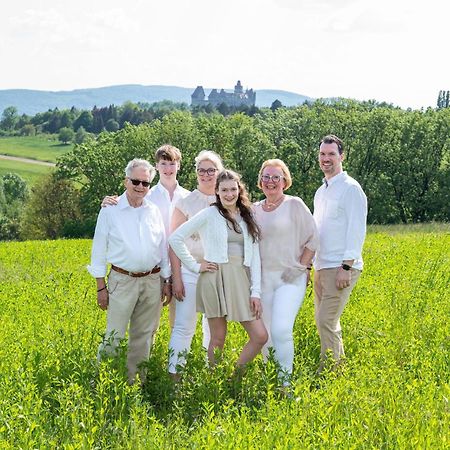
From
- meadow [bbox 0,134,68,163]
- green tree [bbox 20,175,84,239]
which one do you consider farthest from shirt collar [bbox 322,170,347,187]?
meadow [bbox 0,134,68,163]

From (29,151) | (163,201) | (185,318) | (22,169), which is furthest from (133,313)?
(29,151)

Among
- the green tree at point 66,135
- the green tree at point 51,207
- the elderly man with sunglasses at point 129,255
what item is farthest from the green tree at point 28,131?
the elderly man with sunglasses at point 129,255

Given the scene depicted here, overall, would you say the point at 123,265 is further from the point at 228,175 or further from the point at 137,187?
the point at 228,175

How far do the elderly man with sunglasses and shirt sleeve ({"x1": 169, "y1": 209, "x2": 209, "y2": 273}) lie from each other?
0.26 meters

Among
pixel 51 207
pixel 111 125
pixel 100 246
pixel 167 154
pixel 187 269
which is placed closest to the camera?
pixel 100 246

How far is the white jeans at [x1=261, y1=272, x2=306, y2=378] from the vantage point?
7258 mm

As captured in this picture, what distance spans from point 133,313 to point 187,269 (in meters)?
0.79

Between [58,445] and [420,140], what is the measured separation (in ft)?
170

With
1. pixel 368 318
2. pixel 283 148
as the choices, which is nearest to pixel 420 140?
pixel 283 148

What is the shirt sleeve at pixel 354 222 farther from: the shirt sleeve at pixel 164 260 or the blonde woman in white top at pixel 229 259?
the shirt sleeve at pixel 164 260

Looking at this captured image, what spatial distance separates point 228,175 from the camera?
23.5ft

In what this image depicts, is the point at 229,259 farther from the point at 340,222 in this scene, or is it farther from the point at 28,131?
the point at 28,131

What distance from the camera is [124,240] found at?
728 centimetres

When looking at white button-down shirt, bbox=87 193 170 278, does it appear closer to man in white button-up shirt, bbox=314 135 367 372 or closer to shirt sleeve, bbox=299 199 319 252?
shirt sleeve, bbox=299 199 319 252
